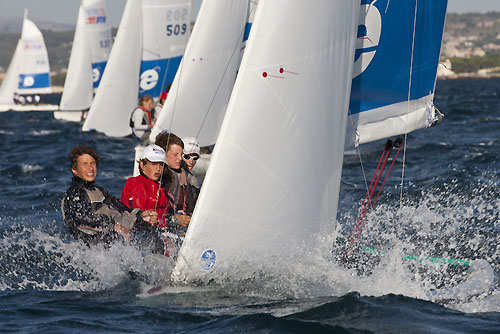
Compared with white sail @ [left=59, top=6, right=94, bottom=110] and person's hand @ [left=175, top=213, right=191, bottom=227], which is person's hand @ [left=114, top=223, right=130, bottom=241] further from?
white sail @ [left=59, top=6, right=94, bottom=110]

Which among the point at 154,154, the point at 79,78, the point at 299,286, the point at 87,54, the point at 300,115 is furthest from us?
the point at 79,78

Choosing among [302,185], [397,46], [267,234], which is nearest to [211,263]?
[267,234]

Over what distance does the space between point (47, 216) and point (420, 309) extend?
5663mm

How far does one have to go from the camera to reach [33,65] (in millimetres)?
44844

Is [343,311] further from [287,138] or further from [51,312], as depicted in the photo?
[51,312]

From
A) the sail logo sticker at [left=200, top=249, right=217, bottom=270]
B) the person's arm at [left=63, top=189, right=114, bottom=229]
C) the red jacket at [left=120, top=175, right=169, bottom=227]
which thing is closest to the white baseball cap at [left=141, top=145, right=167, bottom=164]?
the red jacket at [left=120, top=175, right=169, bottom=227]

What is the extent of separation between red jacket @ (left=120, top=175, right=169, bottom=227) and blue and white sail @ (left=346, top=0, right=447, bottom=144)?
1.46 metres

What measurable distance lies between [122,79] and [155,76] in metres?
0.87

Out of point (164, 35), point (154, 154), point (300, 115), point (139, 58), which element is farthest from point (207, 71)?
point (139, 58)

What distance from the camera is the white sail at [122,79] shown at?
63.8 feet

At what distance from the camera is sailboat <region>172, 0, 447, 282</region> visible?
17.3 feet

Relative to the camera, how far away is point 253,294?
5.55 m

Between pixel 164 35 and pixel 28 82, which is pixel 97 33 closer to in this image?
pixel 164 35

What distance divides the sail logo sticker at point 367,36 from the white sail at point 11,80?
4013cm
